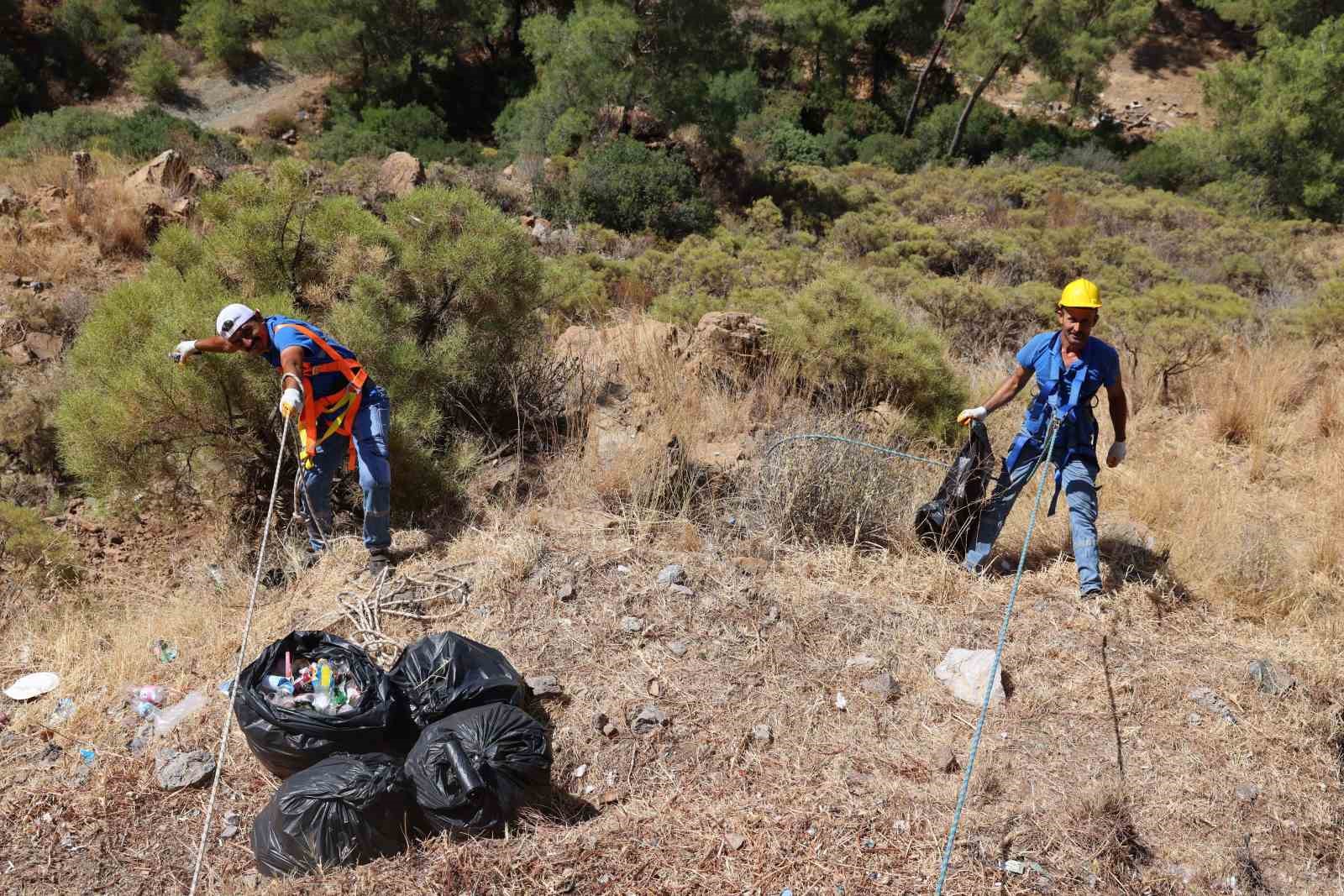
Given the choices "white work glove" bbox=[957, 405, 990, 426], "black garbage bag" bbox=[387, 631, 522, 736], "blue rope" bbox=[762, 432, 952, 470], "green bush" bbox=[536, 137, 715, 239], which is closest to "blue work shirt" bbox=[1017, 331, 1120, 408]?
"white work glove" bbox=[957, 405, 990, 426]

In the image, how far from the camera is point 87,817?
9.71 feet

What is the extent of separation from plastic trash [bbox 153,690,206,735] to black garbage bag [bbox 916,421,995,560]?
3.34 meters

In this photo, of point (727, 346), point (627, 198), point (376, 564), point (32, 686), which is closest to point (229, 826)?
point (32, 686)

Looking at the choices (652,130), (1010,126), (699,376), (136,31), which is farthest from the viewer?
(1010,126)

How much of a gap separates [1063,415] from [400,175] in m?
12.3

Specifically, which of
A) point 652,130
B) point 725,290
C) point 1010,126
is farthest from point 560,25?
point 1010,126

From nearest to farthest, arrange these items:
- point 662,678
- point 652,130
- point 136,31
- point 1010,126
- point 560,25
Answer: point 662,678 < point 652,130 < point 560,25 < point 136,31 < point 1010,126

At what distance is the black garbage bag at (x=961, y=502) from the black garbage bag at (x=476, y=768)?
93.7 inches

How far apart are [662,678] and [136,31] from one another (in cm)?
2971

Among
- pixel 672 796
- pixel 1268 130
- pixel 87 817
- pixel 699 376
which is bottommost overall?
pixel 87 817

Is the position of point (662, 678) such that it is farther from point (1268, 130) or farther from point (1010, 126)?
point (1010, 126)

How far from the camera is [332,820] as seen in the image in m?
2.61

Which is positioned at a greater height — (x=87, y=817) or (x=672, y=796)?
(x=672, y=796)

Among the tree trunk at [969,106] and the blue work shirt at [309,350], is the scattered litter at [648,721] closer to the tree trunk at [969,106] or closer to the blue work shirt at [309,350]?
the blue work shirt at [309,350]
